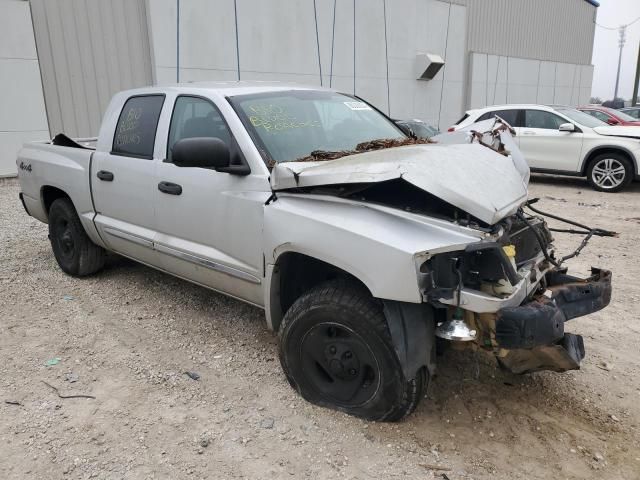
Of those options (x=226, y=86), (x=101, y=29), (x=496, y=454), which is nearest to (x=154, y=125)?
(x=226, y=86)

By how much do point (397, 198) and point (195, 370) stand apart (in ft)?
5.93

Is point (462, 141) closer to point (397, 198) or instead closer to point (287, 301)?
point (397, 198)

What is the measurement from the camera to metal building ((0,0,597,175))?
10688 mm

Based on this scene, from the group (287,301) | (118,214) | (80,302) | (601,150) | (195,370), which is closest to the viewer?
(287,301)

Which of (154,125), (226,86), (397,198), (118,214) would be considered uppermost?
(226,86)

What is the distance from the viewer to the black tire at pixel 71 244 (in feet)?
16.7

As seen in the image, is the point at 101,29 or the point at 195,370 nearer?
the point at 195,370

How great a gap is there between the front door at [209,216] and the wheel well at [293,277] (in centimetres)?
15

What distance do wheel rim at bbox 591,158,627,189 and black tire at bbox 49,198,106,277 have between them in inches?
352

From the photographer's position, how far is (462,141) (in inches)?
142

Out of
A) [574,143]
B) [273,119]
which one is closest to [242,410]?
[273,119]

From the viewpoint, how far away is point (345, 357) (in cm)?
285

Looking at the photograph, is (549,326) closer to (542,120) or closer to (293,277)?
(293,277)

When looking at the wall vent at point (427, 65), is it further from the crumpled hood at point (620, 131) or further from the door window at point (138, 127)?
the door window at point (138, 127)
